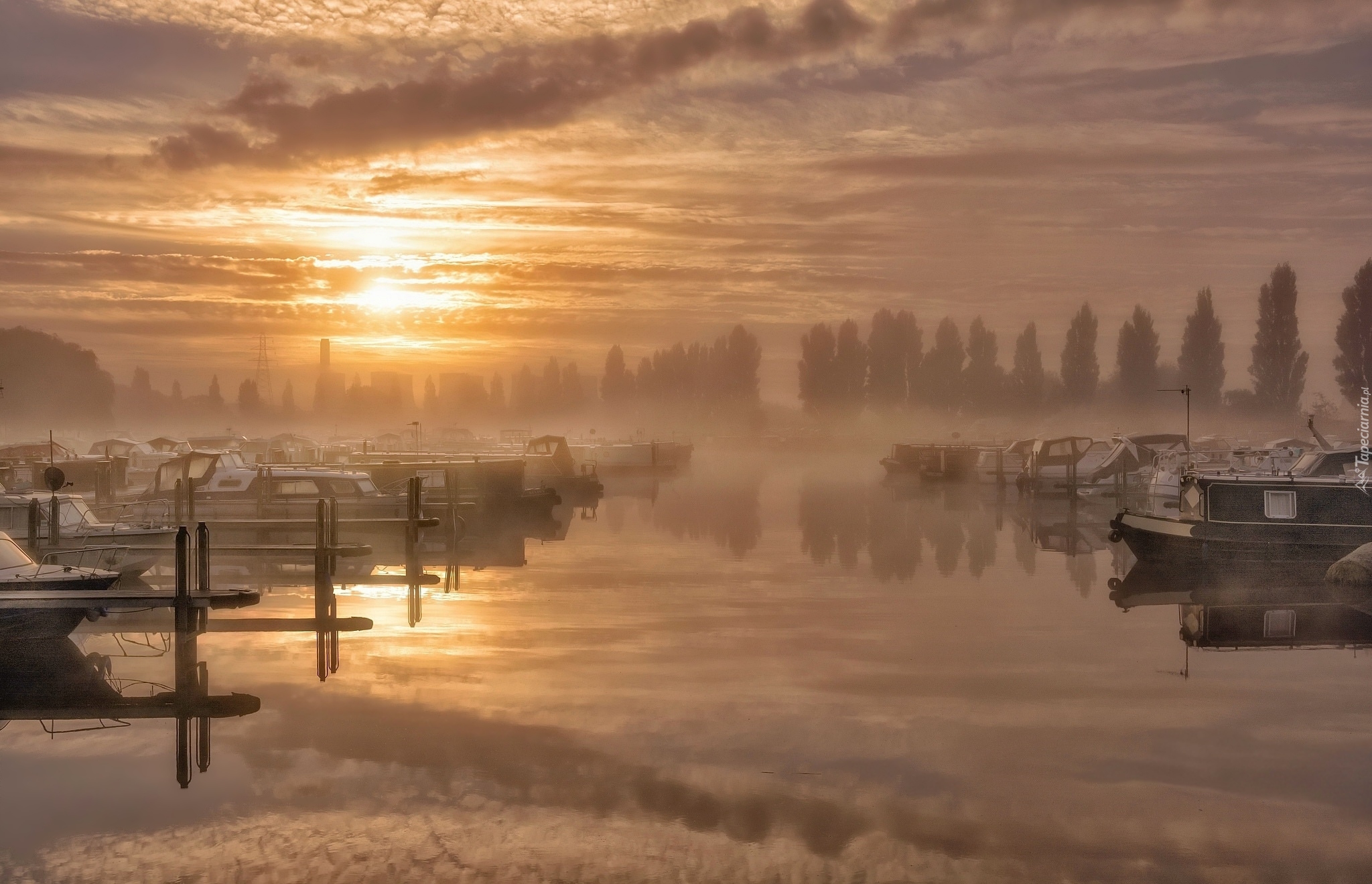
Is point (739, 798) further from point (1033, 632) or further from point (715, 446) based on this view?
point (715, 446)

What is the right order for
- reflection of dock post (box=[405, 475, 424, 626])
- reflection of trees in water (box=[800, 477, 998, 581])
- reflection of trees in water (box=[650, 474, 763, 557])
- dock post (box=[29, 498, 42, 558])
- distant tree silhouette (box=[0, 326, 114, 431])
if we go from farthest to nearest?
distant tree silhouette (box=[0, 326, 114, 431])
reflection of trees in water (box=[650, 474, 763, 557])
reflection of trees in water (box=[800, 477, 998, 581])
dock post (box=[29, 498, 42, 558])
reflection of dock post (box=[405, 475, 424, 626])

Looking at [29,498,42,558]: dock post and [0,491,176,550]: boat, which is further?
[0,491,176,550]: boat

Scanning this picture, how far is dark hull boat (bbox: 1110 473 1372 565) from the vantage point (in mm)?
31000

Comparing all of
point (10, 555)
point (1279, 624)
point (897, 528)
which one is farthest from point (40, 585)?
point (897, 528)

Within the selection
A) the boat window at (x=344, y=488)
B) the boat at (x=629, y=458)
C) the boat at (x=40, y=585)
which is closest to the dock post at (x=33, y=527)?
the boat at (x=40, y=585)

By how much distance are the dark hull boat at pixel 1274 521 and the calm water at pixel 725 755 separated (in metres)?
6.33

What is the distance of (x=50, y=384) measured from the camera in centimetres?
17250

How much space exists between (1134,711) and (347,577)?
20105 millimetres

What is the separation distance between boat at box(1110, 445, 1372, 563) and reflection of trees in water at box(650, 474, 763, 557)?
496 inches

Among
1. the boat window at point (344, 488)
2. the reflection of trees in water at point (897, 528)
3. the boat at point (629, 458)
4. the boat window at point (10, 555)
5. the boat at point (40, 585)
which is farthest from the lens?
the boat at point (629, 458)

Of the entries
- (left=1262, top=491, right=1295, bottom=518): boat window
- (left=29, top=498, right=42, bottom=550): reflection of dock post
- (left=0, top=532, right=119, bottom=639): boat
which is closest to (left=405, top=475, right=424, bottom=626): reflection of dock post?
(left=0, top=532, right=119, bottom=639): boat

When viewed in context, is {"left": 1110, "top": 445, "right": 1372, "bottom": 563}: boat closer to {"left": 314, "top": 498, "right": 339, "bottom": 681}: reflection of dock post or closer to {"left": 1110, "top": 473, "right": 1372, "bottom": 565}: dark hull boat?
{"left": 1110, "top": 473, "right": 1372, "bottom": 565}: dark hull boat

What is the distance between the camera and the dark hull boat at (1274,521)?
1220 inches

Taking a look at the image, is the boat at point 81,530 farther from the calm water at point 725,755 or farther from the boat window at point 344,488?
the boat window at point 344,488
